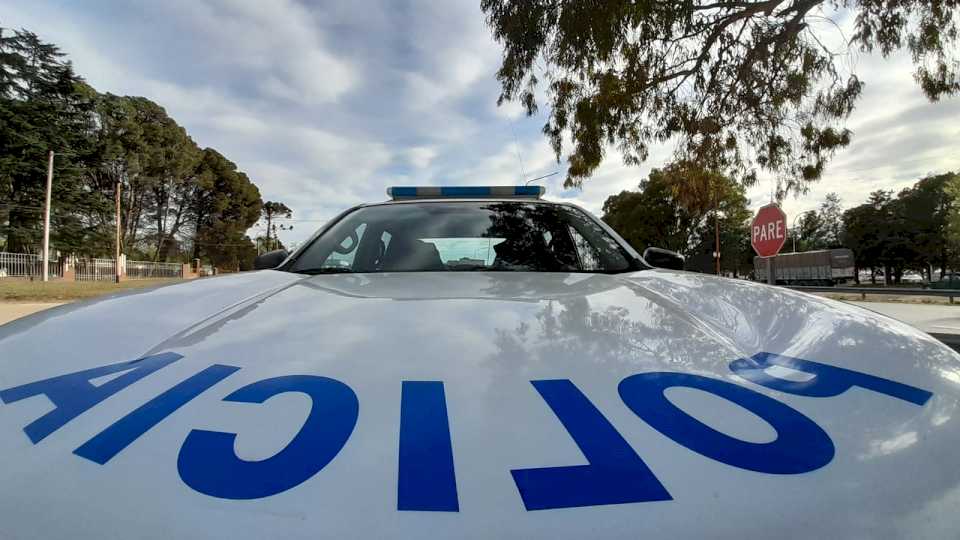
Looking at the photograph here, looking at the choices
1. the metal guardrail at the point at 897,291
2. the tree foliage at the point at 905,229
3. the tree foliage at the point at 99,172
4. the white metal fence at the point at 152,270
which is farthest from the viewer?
the tree foliage at the point at 905,229

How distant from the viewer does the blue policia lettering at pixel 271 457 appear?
662 millimetres

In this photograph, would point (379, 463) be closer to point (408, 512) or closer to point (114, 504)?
point (408, 512)

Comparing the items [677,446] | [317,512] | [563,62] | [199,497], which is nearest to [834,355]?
[677,446]

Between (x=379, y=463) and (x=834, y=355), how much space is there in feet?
3.27

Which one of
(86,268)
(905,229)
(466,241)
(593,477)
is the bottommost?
(593,477)

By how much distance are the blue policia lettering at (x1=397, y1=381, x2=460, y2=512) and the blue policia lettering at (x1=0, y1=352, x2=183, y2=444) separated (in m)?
0.53

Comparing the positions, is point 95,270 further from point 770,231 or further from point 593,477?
point 593,477

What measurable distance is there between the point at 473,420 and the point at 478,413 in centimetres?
2

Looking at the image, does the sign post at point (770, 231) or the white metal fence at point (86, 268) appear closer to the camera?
the sign post at point (770, 231)

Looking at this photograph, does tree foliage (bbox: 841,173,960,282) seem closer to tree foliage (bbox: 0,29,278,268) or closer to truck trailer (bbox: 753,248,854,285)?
truck trailer (bbox: 753,248,854,285)

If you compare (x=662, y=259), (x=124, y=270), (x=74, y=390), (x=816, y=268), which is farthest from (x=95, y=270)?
(x=816, y=268)

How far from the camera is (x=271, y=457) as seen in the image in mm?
718

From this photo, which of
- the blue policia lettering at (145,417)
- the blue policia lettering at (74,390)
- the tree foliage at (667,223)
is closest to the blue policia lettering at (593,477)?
the blue policia lettering at (145,417)

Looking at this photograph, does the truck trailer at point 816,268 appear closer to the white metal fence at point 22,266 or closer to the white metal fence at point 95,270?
the white metal fence at point 95,270
